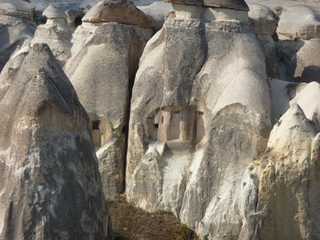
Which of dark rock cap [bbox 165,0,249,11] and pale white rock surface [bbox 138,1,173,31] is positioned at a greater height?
pale white rock surface [bbox 138,1,173,31]

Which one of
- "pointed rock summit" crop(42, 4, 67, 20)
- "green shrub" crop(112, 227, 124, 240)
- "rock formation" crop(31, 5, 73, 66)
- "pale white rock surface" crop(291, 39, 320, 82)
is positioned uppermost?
"pointed rock summit" crop(42, 4, 67, 20)

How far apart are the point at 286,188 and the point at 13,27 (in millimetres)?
11217

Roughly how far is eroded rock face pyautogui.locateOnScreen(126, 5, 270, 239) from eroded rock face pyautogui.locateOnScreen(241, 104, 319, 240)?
904mm

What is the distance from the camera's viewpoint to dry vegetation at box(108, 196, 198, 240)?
9.33 meters

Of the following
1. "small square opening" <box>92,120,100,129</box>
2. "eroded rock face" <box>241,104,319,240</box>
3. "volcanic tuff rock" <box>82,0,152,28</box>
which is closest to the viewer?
"eroded rock face" <box>241,104,319,240</box>

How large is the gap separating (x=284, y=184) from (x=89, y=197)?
2.68 metres

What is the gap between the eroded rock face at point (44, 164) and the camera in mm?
6562

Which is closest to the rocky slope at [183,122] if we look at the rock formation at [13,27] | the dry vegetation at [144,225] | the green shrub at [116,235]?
the dry vegetation at [144,225]

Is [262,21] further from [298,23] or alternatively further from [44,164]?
[44,164]

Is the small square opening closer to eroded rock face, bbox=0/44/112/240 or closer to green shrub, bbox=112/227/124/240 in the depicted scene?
green shrub, bbox=112/227/124/240

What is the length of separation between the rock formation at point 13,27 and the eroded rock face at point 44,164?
31.9 feet

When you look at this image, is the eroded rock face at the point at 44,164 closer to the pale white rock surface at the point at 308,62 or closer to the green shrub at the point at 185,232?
the green shrub at the point at 185,232

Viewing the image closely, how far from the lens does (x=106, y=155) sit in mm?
10875

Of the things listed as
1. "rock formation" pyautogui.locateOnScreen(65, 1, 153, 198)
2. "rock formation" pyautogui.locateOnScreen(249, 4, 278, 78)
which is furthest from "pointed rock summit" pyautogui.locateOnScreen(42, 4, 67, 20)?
"rock formation" pyautogui.locateOnScreen(249, 4, 278, 78)
